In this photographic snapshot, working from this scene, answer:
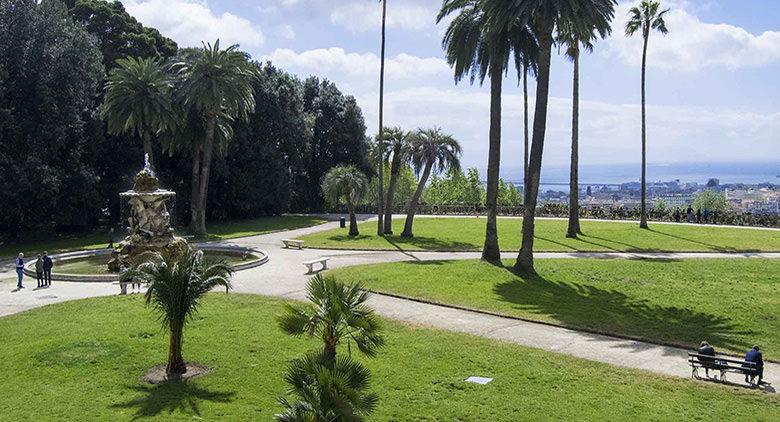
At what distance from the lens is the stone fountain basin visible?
27.0 meters

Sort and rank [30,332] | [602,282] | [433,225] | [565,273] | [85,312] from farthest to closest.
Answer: [433,225], [565,273], [602,282], [85,312], [30,332]

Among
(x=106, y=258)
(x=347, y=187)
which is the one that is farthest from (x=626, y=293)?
(x=106, y=258)

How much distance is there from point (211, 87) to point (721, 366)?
35107 mm

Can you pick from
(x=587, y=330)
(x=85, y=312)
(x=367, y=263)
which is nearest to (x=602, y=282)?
(x=587, y=330)

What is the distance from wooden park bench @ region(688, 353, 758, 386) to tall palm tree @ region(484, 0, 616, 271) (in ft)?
44.4

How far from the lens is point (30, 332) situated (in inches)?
722

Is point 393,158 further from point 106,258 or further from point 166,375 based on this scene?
point 166,375

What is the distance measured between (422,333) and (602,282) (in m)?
11.5

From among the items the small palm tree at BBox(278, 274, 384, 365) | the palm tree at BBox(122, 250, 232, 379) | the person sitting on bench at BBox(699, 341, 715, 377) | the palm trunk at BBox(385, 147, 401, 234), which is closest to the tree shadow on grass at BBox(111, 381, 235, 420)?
the palm tree at BBox(122, 250, 232, 379)

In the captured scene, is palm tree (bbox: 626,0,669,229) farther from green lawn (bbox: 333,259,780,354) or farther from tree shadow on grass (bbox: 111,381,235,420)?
tree shadow on grass (bbox: 111,381,235,420)

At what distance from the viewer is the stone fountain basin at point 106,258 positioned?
27.0 m

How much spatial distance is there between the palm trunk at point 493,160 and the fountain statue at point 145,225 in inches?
576

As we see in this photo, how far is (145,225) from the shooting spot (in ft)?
100

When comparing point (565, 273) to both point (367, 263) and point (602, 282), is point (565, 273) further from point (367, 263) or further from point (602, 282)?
point (367, 263)
